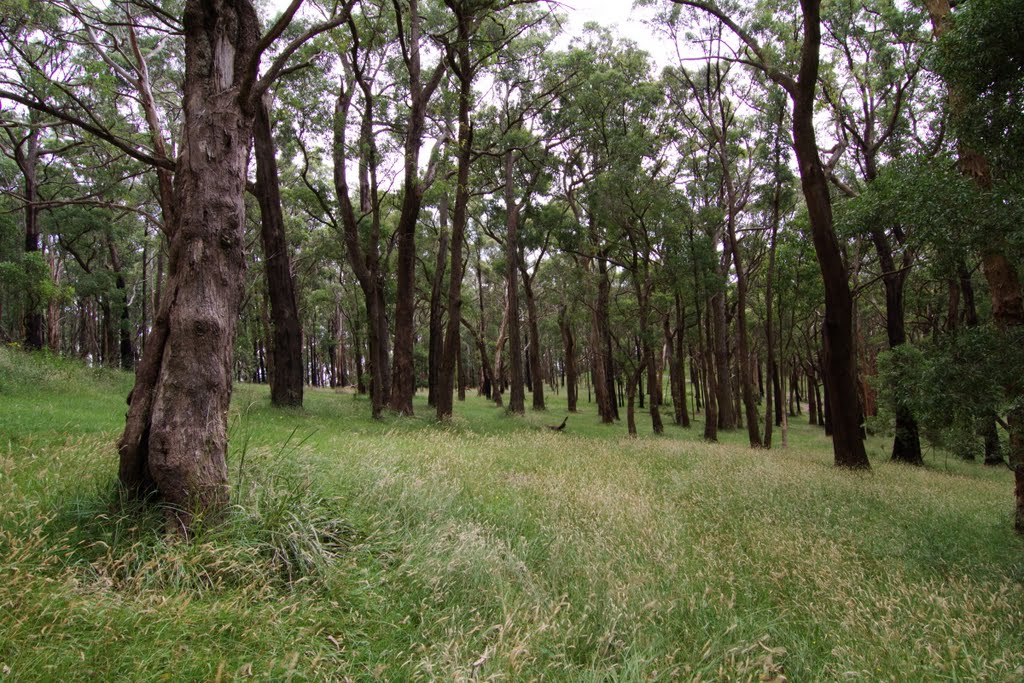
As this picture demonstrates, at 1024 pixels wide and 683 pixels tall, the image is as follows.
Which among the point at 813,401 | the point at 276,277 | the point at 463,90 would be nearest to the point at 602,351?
the point at 463,90

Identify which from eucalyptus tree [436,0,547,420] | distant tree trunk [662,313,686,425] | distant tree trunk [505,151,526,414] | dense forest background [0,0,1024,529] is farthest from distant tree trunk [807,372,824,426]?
eucalyptus tree [436,0,547,420]

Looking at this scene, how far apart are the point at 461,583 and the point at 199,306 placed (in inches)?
109

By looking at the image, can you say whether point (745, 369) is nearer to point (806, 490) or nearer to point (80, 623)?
point (806, 490)

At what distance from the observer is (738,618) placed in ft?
11.8

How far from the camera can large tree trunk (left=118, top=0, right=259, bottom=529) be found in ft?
11.4

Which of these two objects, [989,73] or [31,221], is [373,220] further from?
[989,73]

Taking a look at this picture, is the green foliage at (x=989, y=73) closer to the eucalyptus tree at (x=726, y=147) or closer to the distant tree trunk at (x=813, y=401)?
the eucalyptus tree at (x=726, y=147)

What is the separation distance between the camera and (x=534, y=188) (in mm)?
23094

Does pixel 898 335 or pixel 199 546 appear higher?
pixel 898 335

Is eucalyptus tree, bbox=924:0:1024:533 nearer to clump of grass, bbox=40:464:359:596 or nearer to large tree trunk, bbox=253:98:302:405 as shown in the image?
clump of grass, bbox=40:464:359:596

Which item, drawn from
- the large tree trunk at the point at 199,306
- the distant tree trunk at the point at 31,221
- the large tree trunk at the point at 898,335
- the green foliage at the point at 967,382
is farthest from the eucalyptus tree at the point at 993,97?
the distant tree trunk at the point at 31,221

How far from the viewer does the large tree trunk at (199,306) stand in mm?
3482

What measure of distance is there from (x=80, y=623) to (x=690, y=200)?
1958 cm

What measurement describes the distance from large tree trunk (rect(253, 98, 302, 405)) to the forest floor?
8.03 m
